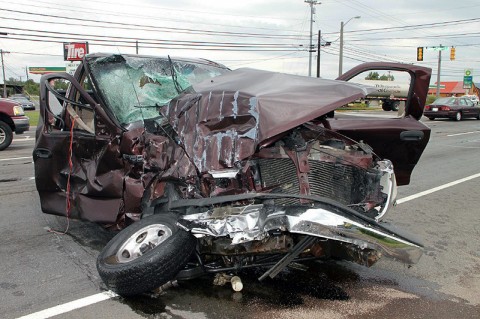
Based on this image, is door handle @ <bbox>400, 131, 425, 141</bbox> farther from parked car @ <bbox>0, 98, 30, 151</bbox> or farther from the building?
the building

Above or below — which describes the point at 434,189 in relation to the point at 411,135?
below

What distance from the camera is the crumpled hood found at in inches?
135

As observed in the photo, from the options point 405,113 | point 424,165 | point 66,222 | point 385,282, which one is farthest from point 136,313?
point 424,165

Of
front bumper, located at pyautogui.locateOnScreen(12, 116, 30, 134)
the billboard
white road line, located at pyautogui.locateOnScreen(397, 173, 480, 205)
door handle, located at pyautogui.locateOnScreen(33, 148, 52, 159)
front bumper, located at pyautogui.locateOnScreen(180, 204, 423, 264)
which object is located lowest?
white road line, located at pyautogui.locateOnScreen(397, 173, 480, 205)

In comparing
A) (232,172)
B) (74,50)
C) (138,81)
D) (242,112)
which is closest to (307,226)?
(232,172)

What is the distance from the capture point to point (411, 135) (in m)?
4.54

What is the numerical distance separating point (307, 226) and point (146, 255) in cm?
118

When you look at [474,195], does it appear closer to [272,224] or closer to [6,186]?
[272,224]

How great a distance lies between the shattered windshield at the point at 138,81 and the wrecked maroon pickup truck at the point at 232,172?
19mm

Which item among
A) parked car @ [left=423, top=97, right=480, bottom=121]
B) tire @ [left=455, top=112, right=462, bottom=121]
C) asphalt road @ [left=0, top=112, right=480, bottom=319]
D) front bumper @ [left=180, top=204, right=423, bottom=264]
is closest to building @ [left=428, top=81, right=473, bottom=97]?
parked car @ [left=423, top=97, right=480, bottom=121]

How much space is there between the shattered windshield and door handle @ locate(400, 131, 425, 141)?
2281mm

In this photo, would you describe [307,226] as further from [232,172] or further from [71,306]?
[71,306]

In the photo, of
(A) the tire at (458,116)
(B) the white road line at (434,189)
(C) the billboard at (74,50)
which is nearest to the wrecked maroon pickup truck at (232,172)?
(B) the white road line at (434,189)

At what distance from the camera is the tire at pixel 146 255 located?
10.9 feet
